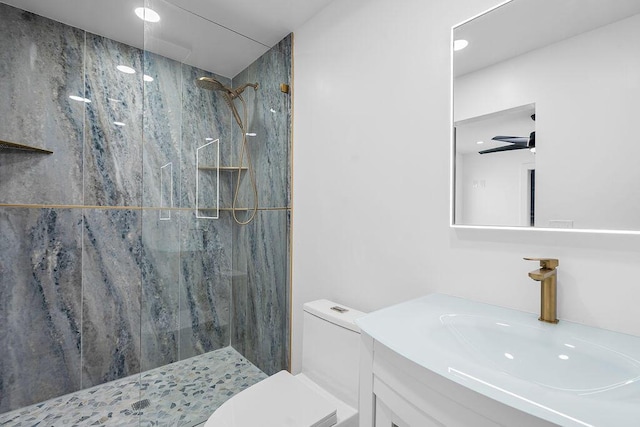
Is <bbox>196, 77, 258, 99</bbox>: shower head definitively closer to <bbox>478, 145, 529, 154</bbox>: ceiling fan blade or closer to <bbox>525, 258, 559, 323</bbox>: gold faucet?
<bbox>478, 145, 529, 154</bbox>: ceiling fan blade

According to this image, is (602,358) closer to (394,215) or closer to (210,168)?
(394,215)

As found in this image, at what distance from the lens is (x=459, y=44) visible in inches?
45.1

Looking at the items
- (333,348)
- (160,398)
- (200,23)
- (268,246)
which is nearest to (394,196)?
(333,348)

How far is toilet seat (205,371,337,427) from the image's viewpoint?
114 centimetres

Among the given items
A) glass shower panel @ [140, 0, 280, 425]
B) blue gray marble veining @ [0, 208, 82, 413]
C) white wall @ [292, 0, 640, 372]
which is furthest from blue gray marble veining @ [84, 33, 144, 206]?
white wall @ [292, 0, 640, 372]

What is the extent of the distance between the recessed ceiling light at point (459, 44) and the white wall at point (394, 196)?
0.16 feet

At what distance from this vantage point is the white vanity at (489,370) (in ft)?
1.61

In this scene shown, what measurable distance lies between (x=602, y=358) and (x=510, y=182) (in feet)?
1.88

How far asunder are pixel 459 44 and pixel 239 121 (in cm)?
121

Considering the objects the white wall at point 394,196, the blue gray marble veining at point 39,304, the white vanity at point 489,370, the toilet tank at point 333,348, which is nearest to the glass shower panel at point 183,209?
the white wall at point 394,196

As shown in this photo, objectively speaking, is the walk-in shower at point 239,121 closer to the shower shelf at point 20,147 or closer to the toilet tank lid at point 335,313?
the toilet tank lid at point 335,313

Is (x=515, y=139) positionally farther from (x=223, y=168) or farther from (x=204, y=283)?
(x=204, y=283)

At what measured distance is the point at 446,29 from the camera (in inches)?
46.6

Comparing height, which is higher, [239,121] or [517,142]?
[239,121]
